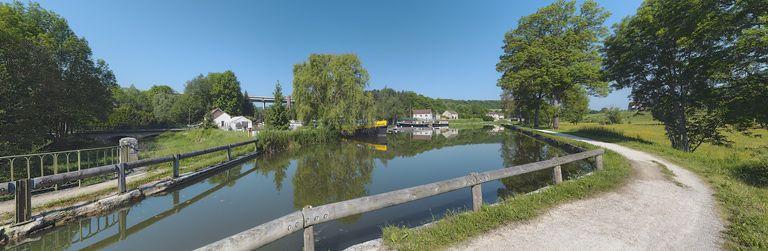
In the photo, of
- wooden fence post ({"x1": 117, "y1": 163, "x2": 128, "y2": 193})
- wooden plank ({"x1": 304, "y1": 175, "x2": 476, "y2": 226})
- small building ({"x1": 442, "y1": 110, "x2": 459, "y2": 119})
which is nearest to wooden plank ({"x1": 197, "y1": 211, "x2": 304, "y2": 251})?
wooden plank ({"x1": 304, "y1": 175, "x2": 476, "y2": 226})

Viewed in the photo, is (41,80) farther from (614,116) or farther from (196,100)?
(614,116)

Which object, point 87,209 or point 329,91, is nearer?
point 87,209

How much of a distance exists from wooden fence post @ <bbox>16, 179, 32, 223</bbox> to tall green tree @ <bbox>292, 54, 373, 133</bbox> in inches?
798

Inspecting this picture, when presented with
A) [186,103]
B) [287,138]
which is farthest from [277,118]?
[186,103]

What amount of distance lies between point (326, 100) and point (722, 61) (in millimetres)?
23923

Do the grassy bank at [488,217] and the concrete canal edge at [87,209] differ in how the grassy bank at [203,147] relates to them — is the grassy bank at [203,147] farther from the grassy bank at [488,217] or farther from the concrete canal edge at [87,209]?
the grassy bank at [488,217]

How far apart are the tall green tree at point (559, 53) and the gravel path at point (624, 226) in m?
22.1

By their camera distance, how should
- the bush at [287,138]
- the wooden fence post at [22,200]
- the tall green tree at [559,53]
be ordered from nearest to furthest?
1. the wooden fence post at [22,200]
2. the bush at [287,138]
3. the tall green tree at [559,53]

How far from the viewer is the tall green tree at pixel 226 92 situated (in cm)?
5941

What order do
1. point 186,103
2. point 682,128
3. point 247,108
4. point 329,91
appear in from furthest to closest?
point 247,108 → point 186,103 → point 329,91 → point 682,128

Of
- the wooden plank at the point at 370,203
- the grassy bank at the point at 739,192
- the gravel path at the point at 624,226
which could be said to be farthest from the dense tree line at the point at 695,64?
the wooden plank at the point at 370,203

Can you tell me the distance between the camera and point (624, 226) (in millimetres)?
4039

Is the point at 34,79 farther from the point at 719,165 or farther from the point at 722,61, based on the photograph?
the point at 722,61

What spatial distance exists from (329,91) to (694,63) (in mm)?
23003
